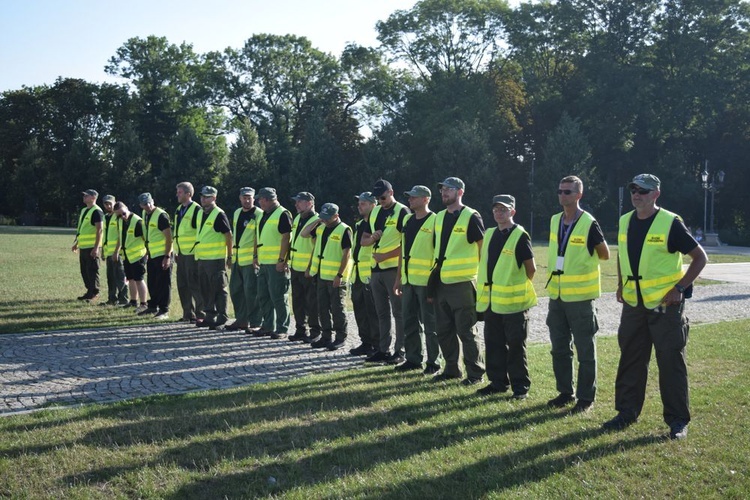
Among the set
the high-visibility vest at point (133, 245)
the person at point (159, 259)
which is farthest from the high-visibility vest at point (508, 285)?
the high-visibility vest at point (133, 245)

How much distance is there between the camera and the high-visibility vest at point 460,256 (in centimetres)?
894

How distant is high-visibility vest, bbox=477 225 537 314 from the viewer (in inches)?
323

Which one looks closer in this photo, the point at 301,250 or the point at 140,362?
the point at 140,362

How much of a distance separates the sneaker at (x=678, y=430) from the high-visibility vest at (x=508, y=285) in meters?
1.99

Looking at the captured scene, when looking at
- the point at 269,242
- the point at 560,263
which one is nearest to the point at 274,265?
the point at 269,242

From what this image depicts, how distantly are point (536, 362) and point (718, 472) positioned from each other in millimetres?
4487

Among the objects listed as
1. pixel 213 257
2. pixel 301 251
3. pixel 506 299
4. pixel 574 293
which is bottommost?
pixel 506 299

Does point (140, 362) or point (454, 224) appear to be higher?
point (454, 224)

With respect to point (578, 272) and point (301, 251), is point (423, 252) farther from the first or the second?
point (301, 251)

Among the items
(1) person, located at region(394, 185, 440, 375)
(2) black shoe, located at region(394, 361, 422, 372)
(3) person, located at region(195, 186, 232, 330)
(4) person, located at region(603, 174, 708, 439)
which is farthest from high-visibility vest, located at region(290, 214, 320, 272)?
(4) person, located at region(603, 174, 708, 439)

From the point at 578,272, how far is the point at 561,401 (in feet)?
4.23

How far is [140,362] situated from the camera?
10.3 metres

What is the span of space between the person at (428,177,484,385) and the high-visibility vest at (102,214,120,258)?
9.69 m

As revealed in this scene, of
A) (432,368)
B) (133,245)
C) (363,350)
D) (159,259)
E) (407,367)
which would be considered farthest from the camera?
(133,245)
